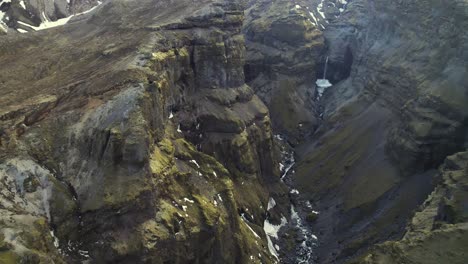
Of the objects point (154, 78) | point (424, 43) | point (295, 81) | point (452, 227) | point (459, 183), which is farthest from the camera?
point (295, 81)

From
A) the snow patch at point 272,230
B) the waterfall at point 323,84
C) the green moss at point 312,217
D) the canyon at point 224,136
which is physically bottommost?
the waterfall at point 323,84

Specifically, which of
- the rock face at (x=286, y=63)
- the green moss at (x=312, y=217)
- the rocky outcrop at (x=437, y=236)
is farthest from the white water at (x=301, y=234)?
the rock face at (x=286, y=63)

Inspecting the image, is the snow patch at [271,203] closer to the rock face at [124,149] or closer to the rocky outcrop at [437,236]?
the rock face at [124,149]

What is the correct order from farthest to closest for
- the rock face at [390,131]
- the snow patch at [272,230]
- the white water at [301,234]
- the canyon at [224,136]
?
1. the rock face at [390,131]
2. the snow patch at [272,230]
3. the white water at [301,234]
4. the canyon at [224,136]

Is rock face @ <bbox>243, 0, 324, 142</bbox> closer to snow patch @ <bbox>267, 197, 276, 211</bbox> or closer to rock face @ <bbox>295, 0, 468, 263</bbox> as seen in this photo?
rock face @ <bbox>295, 0, 468, 263</bbox>

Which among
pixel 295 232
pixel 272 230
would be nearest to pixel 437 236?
pixel 295 232

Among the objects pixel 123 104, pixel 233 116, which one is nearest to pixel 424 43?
pixel 233 116

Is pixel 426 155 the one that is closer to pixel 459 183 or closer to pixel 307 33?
pixel 459 183

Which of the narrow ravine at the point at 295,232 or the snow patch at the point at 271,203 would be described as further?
the snow patch at the point at 271,203
